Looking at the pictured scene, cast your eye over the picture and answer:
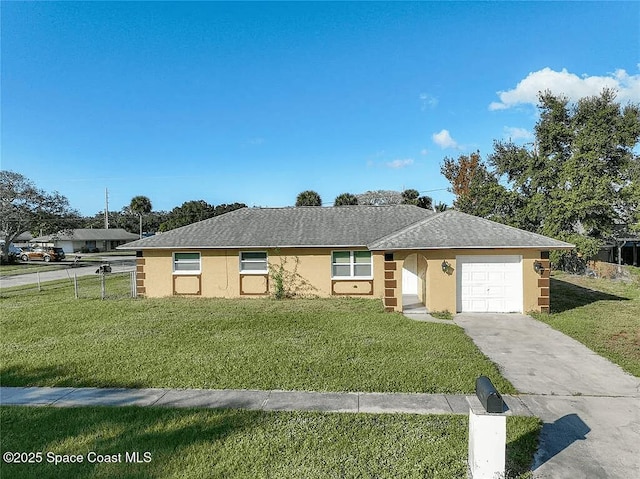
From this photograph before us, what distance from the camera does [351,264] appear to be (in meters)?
16.4

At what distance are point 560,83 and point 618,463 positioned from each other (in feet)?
95.1

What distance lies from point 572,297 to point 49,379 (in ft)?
60.9

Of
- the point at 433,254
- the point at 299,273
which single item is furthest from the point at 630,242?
the point at 299,273

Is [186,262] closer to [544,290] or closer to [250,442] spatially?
[250,442]

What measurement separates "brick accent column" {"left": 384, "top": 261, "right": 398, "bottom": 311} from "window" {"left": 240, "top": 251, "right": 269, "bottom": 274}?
236 inches

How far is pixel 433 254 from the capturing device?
1300 centimetres

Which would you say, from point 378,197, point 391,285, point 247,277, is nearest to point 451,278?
point 391,285

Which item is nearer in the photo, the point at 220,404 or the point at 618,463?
the point at 618,463

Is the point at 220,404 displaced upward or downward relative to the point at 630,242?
downward

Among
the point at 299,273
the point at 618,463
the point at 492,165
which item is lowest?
the point at 618,463

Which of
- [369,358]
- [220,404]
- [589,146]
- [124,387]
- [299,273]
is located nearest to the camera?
[220,404]

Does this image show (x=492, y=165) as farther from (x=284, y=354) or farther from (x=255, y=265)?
(x=284, y=354)

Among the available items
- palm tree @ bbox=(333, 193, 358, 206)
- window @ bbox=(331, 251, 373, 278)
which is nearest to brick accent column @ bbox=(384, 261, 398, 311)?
window @ bbox=(331, 251, 373, 278)

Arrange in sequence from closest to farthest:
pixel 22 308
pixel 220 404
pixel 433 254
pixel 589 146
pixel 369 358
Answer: pixel 220 404 < pixel 369 358 < pixel 433 254 < pixel 22 308 < pixel 589 146
